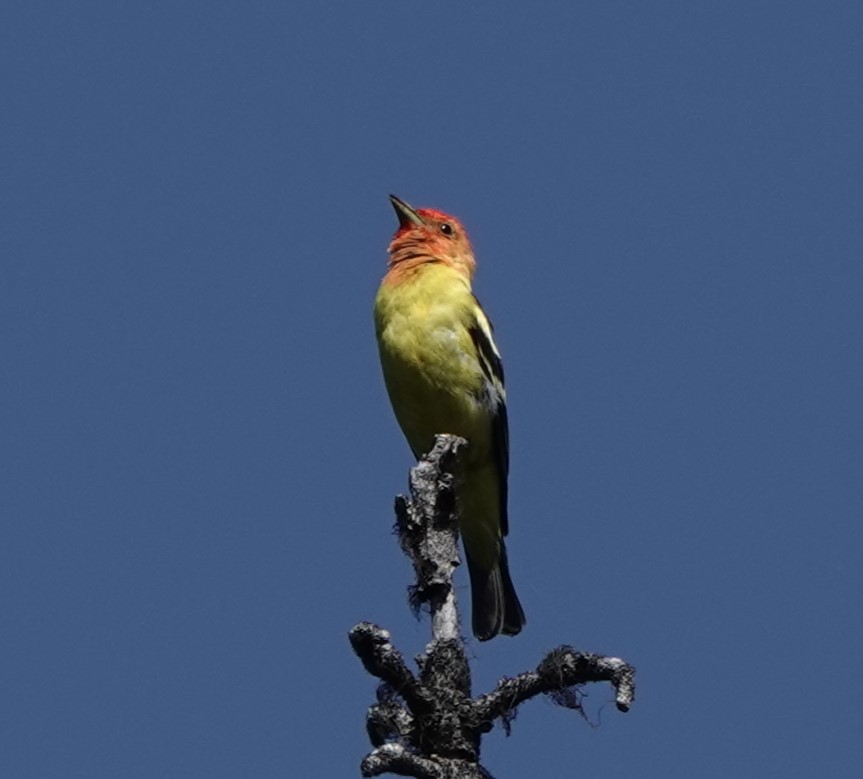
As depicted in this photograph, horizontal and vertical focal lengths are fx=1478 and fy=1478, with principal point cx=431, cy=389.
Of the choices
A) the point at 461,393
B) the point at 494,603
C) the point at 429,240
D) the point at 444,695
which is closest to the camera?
the point at 444,695

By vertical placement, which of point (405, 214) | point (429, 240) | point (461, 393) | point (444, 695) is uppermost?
point (405, 214)

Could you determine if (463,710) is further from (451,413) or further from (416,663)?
(451,413)

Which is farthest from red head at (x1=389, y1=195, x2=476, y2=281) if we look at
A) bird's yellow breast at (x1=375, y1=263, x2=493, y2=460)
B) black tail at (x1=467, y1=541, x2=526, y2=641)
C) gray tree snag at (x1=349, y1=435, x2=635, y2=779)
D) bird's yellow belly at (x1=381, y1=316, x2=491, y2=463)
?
gray tree snag at (x1=349, y1=435, x2=635, y2=779)

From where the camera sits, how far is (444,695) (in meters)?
5.95

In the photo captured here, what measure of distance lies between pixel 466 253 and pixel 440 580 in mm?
4532

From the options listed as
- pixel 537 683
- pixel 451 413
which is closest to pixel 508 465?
pixel 451 413

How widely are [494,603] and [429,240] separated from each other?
2.62m

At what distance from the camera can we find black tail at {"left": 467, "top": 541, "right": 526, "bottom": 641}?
366 inches

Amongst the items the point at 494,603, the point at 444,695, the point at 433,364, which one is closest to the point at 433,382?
the point at 433,364

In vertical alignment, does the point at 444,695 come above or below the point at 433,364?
below

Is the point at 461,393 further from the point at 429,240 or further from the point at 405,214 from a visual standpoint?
the point at 405,214

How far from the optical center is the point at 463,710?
5.93 meters

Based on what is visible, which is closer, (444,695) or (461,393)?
(444,695)

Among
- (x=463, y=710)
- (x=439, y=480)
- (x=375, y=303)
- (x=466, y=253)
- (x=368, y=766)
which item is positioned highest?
(x=466, y=253)
